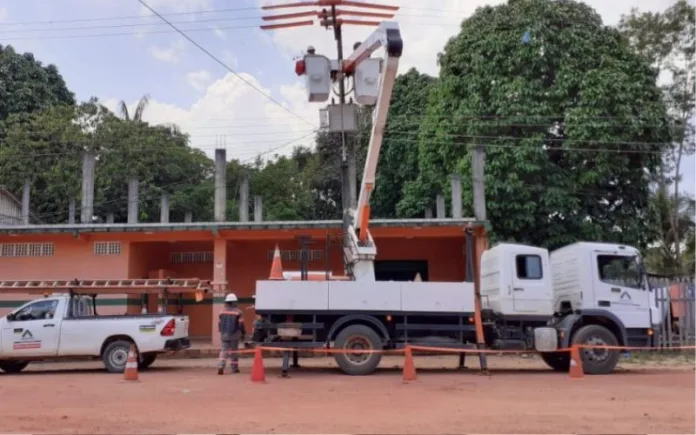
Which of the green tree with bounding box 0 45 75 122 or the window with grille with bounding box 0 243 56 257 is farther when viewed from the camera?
the green tree with bounding box 0 45 75 122

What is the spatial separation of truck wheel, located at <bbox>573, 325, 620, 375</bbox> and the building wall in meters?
8.65

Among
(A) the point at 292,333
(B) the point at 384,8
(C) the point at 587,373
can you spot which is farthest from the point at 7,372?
(C) the point at 587,373

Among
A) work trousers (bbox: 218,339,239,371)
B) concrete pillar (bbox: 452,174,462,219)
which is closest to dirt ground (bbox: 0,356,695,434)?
work trousers (bbox: 218,339,239,371)

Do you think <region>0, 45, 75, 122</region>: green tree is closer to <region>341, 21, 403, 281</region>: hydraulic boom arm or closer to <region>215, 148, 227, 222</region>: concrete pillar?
<region>215, 148, 227, 222</region>: concrete pillar

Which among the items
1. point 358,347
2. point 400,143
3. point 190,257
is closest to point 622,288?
point 358,347

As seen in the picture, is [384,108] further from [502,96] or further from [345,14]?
[502,96]

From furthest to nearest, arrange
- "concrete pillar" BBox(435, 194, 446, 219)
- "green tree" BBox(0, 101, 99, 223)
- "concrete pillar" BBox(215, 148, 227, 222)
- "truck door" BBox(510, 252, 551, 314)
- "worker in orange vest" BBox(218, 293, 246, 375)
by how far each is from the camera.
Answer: "green tree" BBox(0, 101, 99, 223), "concrete pillar" BBox(435, 194, 446, 219), "concrete pillar" BBox(215, 148, 227, 222), "truck door" BBox(510, 252, 551, 314), "worker in orange vest" BBox(218, 293, 246, 375)

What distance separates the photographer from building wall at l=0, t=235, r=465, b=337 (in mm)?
21625

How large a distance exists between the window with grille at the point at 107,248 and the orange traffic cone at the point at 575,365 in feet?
46.6

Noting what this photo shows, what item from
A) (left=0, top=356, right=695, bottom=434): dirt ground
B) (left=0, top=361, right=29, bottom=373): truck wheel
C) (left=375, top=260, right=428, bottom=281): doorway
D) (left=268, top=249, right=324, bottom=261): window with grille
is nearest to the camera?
(left=0, top=356, right=695, bottom=434): dirt ground

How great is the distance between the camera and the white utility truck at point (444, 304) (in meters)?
14.1

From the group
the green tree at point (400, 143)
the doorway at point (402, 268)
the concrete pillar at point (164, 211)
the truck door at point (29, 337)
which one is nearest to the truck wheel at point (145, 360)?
the truck door at point (29, 337)

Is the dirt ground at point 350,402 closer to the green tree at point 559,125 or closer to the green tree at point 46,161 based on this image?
the green tree at point 559,125

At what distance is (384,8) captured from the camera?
13438mm
